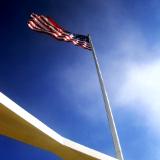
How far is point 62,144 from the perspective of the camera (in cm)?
455

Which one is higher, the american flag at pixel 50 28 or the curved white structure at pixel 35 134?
the american flag at pixel 50 28

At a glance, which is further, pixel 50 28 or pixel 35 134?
pixel 50 28

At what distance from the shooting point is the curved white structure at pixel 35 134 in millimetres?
3885

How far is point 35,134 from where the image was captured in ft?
14.3

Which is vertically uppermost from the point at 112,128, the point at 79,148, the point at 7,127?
the point at 112,128

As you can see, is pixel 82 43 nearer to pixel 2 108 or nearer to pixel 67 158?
pixel 67 158

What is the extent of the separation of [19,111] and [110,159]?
1859mm

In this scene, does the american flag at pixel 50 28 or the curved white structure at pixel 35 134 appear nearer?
the curved white structure at pixel 35 134

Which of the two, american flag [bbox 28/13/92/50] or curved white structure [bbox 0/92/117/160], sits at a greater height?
american flag [bbox 28/13/92/50]

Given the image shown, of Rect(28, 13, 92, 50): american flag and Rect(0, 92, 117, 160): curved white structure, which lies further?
Rect(28, 13, 92, 50): american flag

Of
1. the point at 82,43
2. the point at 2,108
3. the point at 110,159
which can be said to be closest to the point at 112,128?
the point at 110,159

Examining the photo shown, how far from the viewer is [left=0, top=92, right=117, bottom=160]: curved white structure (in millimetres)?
3885

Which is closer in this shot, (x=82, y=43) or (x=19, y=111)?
(x=19, y=111)

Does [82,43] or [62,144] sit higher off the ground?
[82,43]
